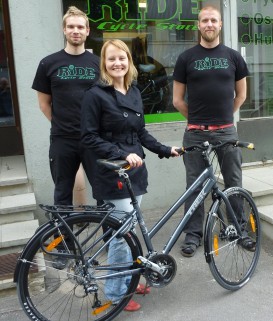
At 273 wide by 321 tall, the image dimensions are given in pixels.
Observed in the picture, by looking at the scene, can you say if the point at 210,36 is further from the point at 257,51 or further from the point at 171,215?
the point at 257,51

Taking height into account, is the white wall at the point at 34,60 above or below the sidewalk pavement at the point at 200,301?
above

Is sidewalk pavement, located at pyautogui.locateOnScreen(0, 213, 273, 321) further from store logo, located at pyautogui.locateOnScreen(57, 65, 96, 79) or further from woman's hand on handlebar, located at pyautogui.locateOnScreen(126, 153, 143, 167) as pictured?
store logo, located at pyautogui.locateOnScreen(57, 65, 96, 79)

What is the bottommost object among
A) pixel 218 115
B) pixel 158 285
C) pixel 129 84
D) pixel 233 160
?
pixel 158 285

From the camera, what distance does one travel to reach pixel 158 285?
272 cm

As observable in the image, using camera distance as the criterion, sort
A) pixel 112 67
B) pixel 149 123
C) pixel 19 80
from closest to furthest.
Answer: pixel 112 67 → pixel 19 80 → pixel 149 123

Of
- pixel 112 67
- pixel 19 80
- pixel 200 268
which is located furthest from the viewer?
pixel 19 80

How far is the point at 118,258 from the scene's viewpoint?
2668 mm

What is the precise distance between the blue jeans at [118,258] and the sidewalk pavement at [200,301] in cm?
20

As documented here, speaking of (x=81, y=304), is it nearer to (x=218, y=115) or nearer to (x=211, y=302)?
(x=211, y=302)

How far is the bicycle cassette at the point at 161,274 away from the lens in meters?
2.70

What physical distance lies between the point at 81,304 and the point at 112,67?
66.1 inches

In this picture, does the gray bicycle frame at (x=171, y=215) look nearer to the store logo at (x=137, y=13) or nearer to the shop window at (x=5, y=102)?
the store logo at (x=137, y=13)

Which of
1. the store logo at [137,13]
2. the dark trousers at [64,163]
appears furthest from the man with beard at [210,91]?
the store logo at [137,13]

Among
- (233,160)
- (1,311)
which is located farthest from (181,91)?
(1,311)
